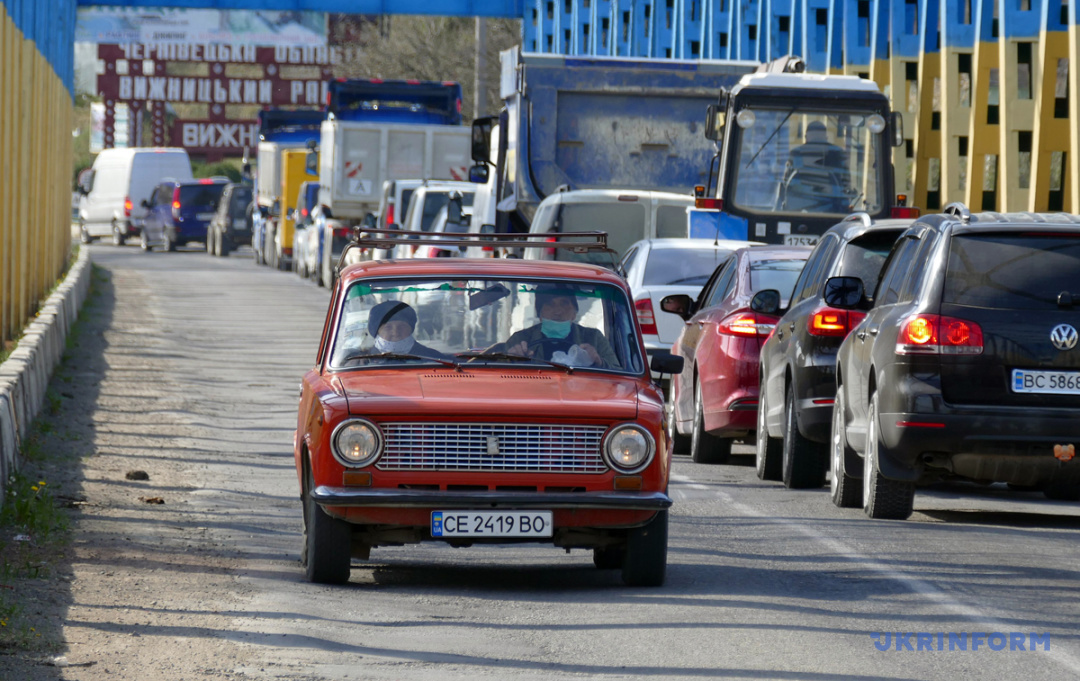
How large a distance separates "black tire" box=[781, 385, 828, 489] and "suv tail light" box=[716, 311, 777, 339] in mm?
1126

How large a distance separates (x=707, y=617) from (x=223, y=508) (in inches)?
169

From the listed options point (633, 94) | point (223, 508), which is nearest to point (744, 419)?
point (223, 508)

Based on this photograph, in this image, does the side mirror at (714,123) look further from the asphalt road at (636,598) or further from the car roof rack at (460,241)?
the car roof rack at (460,241)

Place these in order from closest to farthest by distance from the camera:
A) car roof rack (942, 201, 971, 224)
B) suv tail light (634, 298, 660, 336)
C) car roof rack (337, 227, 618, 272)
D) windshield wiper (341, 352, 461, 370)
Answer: windshield wiper (341, 352, 461, 370) → car roof rack (337, 227, 618, 272) → car roof rack (942, 201, 971, 224) → suv tail light (634, 298, 660, 336)

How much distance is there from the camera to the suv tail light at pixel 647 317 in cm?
1606

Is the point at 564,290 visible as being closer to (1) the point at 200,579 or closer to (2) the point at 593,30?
(1) the point at 200,579

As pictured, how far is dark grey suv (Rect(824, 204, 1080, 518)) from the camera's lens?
10.0 m

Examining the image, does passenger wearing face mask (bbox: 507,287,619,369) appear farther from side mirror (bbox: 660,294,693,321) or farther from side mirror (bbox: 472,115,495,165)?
side mirror (bbox: 472,115,495,165)

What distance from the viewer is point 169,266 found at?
154 ft

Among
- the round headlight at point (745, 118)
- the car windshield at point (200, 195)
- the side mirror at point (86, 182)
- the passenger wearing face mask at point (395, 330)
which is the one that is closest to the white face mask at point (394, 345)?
the passenger wearing face mask at point (395, 330)

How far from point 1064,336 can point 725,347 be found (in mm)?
3876

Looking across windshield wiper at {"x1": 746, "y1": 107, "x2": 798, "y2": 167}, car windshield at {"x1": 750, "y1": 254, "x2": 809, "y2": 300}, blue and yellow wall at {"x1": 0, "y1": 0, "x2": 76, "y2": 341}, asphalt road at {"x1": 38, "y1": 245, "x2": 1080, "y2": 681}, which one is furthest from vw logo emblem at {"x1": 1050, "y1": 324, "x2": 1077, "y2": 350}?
windshield wiper at {"x1": 746, "y1": 107, "x2": 798, "y2": 167}

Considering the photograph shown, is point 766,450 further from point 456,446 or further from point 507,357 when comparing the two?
point 456,446

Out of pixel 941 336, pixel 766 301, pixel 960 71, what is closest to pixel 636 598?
pixel 941 336
